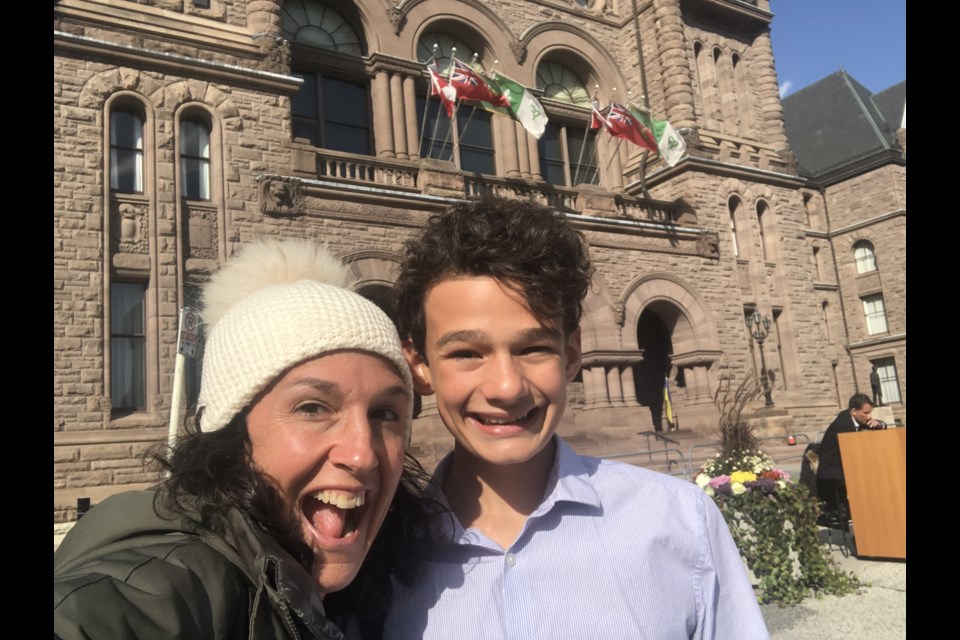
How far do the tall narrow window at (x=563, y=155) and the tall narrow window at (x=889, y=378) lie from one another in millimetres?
19980

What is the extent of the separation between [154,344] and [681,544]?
12.2 metres

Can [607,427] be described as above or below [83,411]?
below

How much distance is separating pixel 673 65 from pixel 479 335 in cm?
2184

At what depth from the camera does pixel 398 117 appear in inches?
698

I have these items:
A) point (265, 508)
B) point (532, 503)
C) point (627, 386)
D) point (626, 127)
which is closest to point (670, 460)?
point (627, 386)

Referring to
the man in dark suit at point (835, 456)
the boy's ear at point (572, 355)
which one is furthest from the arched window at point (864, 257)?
the boy's ear at point (572, 355)

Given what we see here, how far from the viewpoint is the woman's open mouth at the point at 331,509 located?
1.63 metres

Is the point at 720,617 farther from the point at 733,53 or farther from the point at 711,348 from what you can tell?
the point at 733,53

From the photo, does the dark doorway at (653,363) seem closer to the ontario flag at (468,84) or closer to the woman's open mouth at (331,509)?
the ontario flag at (468,84)

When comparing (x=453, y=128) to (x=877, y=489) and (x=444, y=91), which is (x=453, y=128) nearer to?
(x=444, y=91)

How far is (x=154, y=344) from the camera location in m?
12.3
